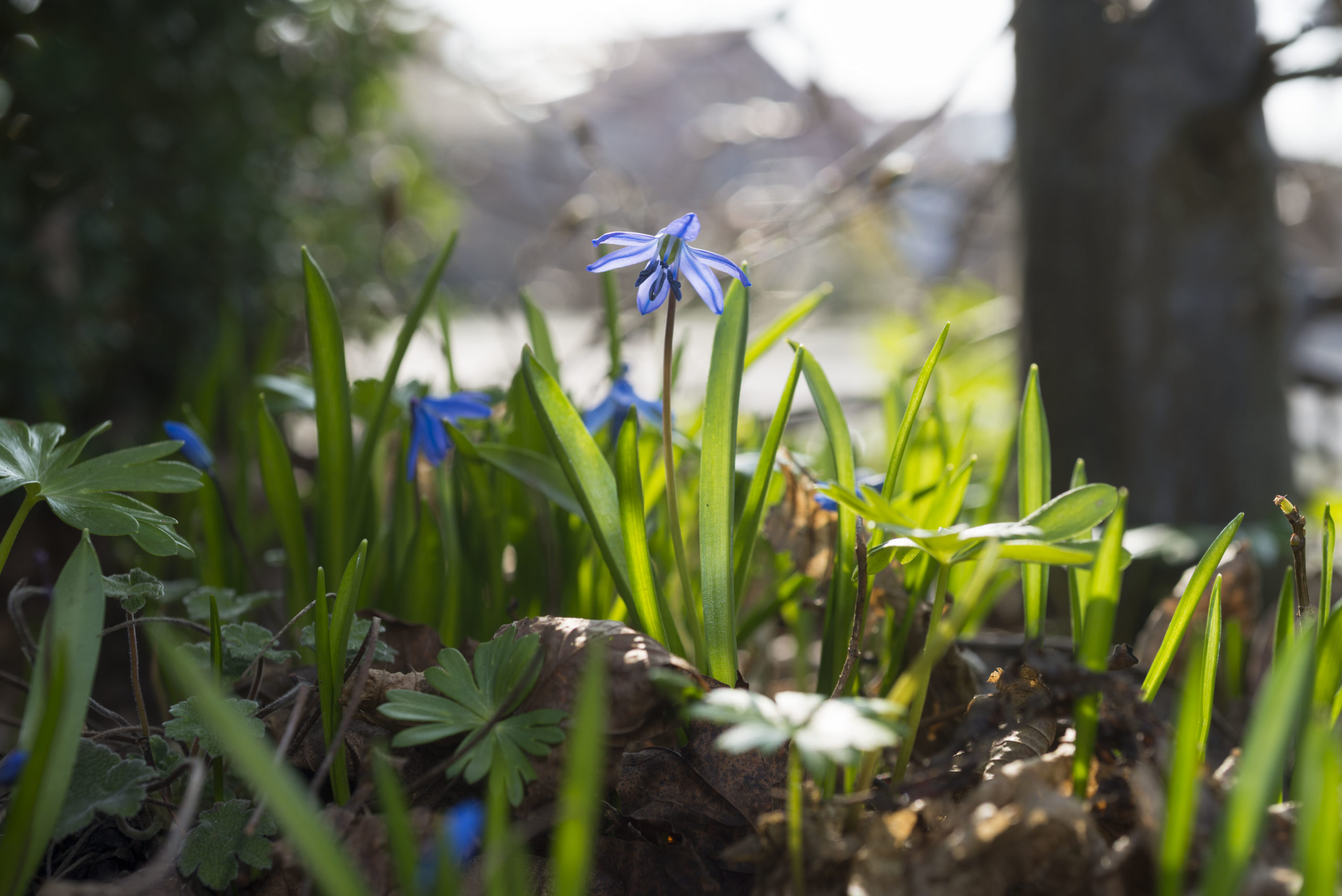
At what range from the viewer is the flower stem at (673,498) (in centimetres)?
78

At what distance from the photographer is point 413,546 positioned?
113 centimetres

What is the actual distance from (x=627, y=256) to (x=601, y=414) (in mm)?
366

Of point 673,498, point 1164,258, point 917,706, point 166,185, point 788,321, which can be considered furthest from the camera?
point 166,185

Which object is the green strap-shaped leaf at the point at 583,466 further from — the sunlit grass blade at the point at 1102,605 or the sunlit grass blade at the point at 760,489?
the sunlit grass blade at the point at 1102,605

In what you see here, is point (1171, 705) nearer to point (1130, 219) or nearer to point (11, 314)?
point (1130, 219)

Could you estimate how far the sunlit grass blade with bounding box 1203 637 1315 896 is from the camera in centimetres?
46

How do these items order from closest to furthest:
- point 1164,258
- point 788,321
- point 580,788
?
point 580,788, point 788,321, point 1164,258

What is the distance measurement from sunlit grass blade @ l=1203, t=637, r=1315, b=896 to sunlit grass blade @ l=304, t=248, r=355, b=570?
0.94 m

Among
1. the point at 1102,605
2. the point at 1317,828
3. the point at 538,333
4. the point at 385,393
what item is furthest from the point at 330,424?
the point at 1317,828

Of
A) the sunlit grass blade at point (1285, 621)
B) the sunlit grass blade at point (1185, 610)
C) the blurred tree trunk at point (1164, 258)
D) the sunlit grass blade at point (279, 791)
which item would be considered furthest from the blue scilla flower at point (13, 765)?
the blurred tree trunk at point (1164, 258)

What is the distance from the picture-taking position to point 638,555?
855 millimetres

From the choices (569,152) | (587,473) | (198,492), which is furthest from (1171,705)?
(569,152)

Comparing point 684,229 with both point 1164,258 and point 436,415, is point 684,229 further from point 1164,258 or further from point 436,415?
point 1164,258

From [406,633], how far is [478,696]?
0.31m
